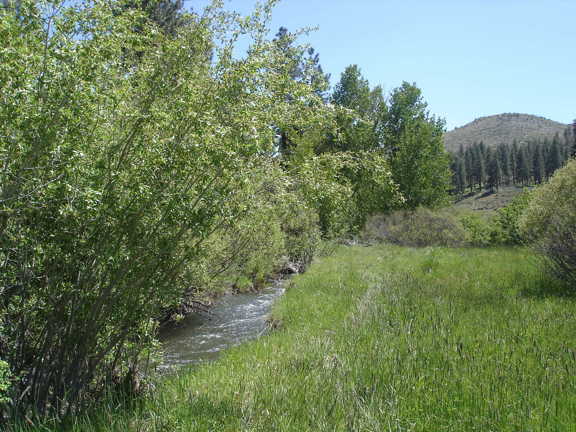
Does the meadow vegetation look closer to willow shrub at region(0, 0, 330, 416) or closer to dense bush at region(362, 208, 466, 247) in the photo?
willow shrub at region(0, 0, 330, 416)

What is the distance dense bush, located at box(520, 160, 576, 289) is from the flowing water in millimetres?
6658

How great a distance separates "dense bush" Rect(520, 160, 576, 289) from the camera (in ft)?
27.3

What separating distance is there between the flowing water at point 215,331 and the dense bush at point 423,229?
49.1 feet

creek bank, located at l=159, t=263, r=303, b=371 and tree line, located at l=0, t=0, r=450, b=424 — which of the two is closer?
tree line, located at l=0, t=0, r=450, b=424

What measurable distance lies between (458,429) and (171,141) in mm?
3634

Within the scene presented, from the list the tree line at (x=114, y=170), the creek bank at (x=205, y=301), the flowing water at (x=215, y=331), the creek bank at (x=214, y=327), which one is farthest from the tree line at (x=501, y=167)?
the tree line at (x=114, y=170)

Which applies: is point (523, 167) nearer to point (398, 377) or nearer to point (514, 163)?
point (514, 163)

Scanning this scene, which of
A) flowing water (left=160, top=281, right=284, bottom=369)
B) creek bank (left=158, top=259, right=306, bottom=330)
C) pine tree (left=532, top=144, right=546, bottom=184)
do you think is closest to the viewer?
flowing water (left=160, top=281, right=284, bottom=369)

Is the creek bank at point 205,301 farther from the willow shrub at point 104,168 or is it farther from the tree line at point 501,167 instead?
the tree line at point 501,167

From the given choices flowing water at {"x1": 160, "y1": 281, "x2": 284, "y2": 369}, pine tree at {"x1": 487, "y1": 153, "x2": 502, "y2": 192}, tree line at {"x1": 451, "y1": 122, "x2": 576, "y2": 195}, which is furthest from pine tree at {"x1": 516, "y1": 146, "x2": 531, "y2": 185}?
flowing water at {"x1": 160, "y1": 281, "x2": 284, "y2": 369}

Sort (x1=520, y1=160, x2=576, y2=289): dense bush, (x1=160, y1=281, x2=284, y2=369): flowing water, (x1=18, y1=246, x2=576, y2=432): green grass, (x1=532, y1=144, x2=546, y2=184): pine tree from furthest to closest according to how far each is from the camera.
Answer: (x1=532, y1=144, x2=546, y2=184): pine tree, (x1=160, y1=281, x2=284, y2=369): flowing water, (x1=520, y1=160, x2=576, y2=289): dense bush, (x1=18, y1=246, x2=576, y2=432): green grass

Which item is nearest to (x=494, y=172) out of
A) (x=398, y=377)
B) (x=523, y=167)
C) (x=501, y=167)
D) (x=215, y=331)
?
(x=501, y=167)

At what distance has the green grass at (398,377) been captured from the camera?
3.44 metres

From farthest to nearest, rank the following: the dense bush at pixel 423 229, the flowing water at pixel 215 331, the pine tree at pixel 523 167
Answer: the pine tree at pixel 523 167
the dense bush at pixel 423 229
the flowing water at pixel 215 331
